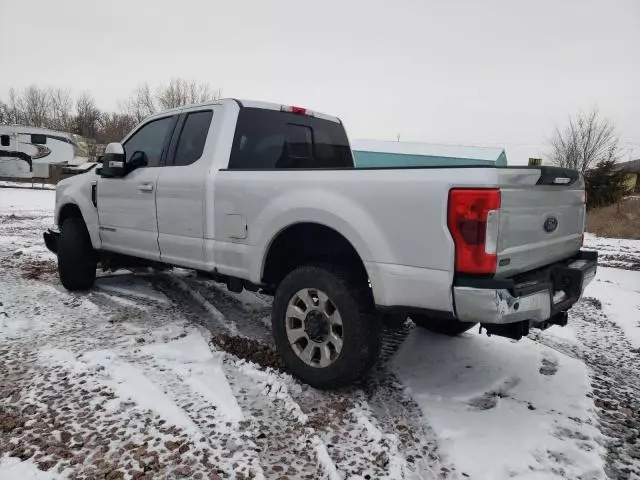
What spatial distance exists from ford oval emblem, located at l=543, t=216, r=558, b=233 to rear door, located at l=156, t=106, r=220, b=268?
2.45 meters

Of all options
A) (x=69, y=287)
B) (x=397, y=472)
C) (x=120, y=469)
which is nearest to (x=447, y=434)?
(x=397, y=472)

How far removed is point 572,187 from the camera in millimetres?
3080

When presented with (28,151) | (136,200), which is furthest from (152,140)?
(28,151)

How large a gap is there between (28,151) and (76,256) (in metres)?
30.3

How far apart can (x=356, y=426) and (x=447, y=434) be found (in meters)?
0.50

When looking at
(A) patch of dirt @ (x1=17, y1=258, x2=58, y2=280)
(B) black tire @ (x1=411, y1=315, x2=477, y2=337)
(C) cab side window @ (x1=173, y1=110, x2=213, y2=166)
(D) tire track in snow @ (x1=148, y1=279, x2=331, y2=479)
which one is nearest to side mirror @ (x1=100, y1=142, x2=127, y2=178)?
(C) cab side window @ (x1=173, y1=110, x2=213, y2=166)

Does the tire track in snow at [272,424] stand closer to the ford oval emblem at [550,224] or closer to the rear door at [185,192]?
the rear door at [185,192]

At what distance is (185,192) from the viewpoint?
3773mm

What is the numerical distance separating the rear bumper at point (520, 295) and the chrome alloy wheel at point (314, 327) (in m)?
0.80

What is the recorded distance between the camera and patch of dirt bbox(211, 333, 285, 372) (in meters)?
3.37

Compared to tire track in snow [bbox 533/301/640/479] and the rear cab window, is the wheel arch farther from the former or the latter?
tire track in snow [bbox 533/301/640/479]

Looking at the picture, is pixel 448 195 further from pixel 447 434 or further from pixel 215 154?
pixel 215 154

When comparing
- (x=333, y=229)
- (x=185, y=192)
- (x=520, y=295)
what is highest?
(x=185, y=192)

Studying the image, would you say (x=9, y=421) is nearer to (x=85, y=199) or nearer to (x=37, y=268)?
(x=85, y=199)
